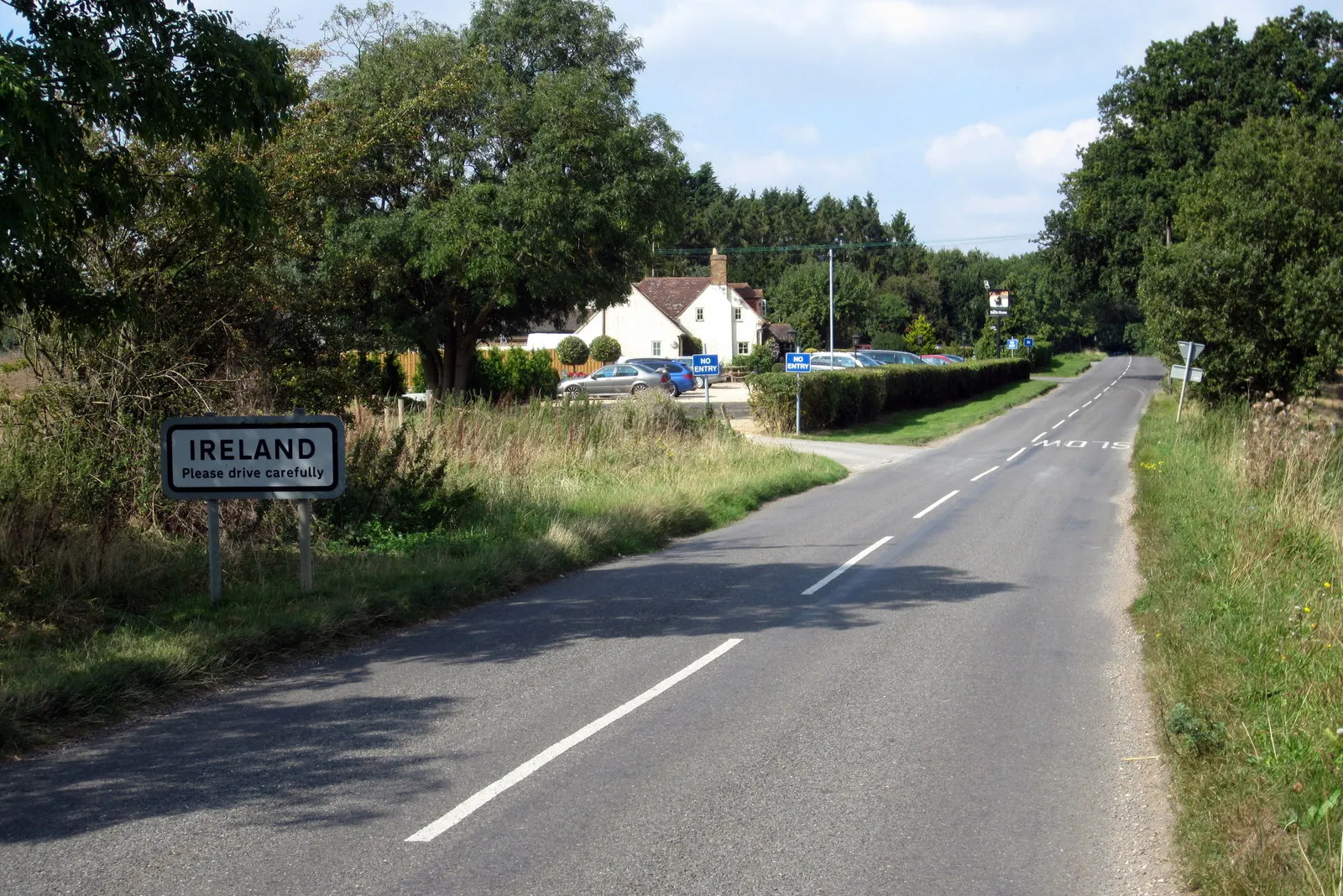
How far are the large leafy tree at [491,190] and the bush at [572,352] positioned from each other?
33.1m

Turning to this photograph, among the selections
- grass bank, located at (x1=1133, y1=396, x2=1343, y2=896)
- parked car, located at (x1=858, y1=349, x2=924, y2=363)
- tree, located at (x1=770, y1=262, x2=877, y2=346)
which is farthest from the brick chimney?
grass bank, located at (x1=1133, y1=396, x2=1343, y2=896)

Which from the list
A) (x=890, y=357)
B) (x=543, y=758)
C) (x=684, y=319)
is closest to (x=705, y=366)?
(x=543, y=758)

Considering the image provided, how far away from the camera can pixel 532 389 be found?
40562 millimetres

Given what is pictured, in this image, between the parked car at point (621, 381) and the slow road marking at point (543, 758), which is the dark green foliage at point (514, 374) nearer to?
the parked car at point (621, 381)

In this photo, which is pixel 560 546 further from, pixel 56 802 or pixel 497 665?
pixel 56 802

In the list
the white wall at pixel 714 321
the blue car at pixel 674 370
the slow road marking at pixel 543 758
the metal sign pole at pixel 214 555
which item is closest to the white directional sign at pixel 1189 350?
the blue car at pixel 674 370

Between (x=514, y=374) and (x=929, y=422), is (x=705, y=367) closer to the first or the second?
(x=514, y=374)

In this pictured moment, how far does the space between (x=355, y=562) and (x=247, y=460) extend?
227 cm

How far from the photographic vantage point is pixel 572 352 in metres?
64.0

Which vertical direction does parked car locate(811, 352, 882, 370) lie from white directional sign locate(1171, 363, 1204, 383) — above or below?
above

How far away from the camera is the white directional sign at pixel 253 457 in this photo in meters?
8.95

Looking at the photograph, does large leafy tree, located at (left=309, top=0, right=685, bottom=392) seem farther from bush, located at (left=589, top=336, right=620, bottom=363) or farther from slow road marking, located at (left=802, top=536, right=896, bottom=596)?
bush, located at (left=589, top=336, right=620, bottom=363)

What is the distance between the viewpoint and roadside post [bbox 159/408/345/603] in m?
8.94

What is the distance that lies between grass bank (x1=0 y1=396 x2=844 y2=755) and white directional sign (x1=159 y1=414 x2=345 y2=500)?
34.2 inches
